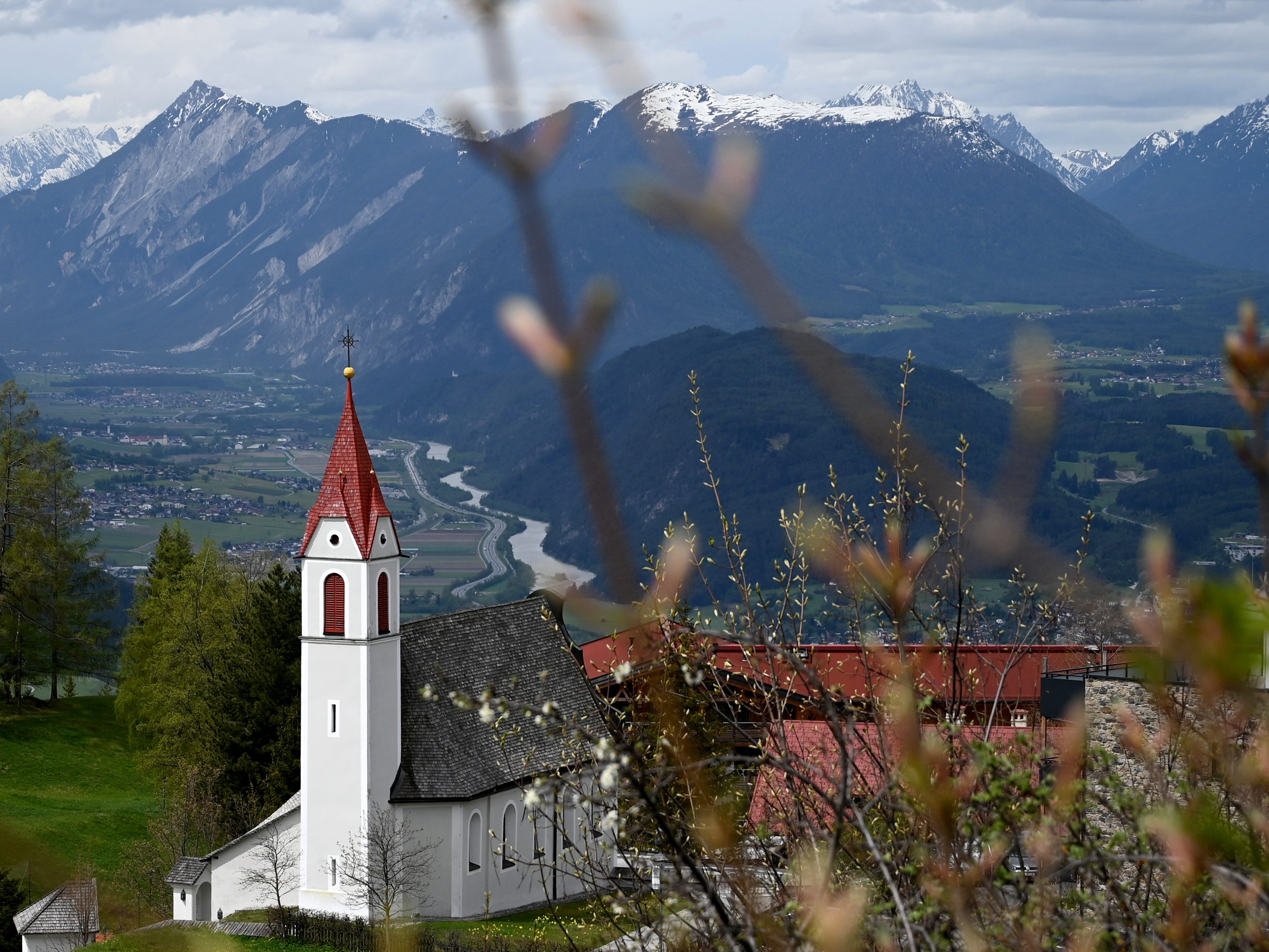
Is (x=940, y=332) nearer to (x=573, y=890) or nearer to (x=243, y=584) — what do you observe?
(x=243, y=584)

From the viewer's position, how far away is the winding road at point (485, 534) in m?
32.0

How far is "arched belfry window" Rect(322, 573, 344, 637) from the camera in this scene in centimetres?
3628

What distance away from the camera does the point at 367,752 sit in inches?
1426

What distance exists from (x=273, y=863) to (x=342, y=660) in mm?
4651

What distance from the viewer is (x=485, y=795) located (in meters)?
37.6

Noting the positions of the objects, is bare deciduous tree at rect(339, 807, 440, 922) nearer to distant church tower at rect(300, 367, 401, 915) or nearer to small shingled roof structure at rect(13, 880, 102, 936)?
distant church tower at rect(300, 367, 401, 915)

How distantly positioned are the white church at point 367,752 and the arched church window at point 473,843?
37 millimetres

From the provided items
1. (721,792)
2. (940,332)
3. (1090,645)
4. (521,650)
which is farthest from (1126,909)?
(940,332)

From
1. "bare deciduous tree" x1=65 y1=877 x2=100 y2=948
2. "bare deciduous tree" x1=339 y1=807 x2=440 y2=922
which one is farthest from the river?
"bare deciduous tree" x1=65 y1=877 x2=100 y2=948

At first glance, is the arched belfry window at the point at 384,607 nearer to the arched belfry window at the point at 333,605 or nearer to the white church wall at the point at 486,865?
the arched belfry window at the point at 333,605

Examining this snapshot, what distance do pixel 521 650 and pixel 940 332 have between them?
52593 mm

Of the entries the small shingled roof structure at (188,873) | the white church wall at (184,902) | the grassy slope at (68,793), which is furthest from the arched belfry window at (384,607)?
the grassy slope at (68,793)

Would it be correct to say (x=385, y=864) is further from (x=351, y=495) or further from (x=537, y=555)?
(x=537, y=555)

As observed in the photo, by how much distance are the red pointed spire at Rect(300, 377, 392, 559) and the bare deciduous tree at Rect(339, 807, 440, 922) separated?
607 centimetres
